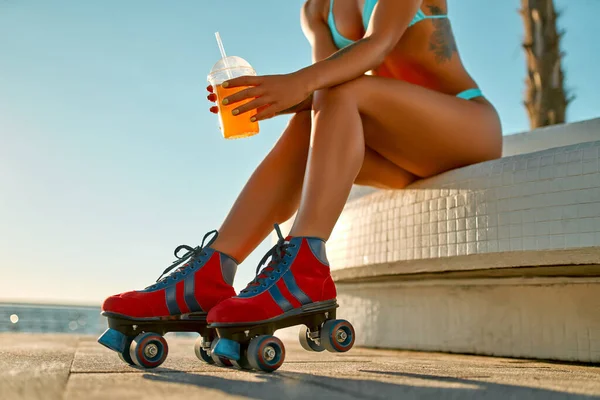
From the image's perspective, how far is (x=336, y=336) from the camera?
1.12 m

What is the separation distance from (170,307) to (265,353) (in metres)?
0.23

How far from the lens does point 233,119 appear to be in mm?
1214

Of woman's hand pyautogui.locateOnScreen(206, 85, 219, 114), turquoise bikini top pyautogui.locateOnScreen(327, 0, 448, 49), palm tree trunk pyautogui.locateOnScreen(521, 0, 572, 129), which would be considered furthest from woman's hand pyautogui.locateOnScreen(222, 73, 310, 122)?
palm tree trunk pyautogui.locateOnScreen(521, 0, 572, 129)

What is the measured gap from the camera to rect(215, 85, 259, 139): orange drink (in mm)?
1208

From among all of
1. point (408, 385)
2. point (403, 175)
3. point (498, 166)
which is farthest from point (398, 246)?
point (408, 385)

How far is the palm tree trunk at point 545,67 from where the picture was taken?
5836mm

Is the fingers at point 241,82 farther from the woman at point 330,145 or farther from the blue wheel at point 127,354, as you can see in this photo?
the blue wheel at point 127,354

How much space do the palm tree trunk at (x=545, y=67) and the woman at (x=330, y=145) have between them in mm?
4512

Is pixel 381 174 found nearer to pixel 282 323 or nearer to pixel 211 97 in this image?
pixel 211 97

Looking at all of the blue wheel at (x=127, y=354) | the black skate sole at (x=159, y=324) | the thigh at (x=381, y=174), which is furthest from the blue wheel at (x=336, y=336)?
the thigh at (x=381, y=174)

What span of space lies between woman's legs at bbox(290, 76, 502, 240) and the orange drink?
123mm

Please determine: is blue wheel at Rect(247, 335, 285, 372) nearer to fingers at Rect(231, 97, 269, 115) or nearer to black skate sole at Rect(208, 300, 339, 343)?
black skate sole at Rect(208, 300, 339, 343)

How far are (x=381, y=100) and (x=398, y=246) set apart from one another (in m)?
0.50

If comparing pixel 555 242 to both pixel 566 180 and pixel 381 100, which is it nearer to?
pixel 566 180
